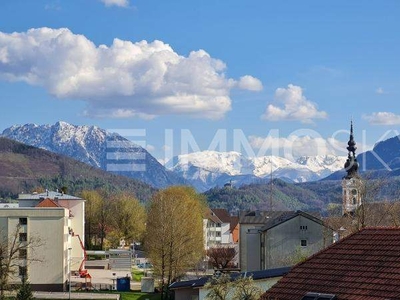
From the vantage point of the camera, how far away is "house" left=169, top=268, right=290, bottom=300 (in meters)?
36.8

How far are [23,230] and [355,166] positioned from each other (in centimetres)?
5802

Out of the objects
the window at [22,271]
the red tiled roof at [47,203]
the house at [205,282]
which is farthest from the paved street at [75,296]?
the red tiled roof at [47,203]

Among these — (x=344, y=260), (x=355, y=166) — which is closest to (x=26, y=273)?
(x=344, y=260)

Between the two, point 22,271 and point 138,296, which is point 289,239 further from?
point 22,271

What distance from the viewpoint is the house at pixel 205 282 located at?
36.8 metres

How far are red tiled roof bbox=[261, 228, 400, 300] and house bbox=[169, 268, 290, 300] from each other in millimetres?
8291

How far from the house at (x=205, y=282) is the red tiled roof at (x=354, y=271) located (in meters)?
8.29

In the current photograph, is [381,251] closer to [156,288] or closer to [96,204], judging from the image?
[156,288]

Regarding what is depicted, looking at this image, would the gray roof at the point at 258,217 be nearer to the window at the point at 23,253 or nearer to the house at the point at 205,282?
the window at the point at 23,253

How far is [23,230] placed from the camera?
226 feet

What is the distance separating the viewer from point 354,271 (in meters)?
23.4

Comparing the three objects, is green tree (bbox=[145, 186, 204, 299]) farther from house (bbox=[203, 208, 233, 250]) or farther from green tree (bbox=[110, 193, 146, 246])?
house (bbox=[203, 208, 233, 250])

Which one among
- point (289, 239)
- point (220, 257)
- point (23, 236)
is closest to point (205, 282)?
point (289, 239)

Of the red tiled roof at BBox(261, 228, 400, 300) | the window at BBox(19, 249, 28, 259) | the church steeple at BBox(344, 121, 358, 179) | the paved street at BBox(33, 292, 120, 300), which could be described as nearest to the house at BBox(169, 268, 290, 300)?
the red tiled roof at BBox(261, 228, 400, 300)
